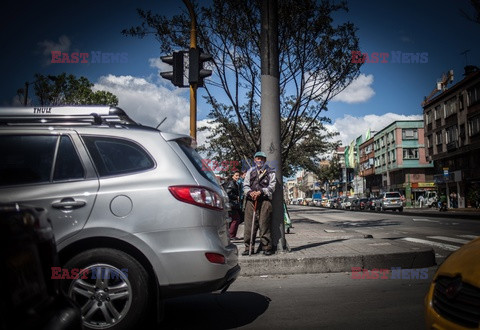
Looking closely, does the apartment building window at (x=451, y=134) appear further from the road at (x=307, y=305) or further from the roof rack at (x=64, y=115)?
the roof rack at (x=64, y=115)

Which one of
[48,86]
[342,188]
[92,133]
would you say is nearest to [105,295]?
[92,133]

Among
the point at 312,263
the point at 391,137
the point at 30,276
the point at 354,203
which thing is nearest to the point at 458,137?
the point at 354,203

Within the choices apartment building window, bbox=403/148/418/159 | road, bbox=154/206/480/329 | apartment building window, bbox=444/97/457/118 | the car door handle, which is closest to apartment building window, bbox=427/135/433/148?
apartment building window, bbox=444/97/457/118

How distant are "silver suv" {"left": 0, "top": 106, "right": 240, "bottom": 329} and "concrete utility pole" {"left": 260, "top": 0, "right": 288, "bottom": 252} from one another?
362 centimetres

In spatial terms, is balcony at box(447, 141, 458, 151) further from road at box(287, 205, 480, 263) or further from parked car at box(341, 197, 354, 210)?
road at box(287, 205, 480, 263)

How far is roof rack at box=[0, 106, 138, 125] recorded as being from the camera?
11.2ft

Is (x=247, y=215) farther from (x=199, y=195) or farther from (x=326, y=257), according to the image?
(x=199, y=195)

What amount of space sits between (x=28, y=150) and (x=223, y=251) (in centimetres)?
180

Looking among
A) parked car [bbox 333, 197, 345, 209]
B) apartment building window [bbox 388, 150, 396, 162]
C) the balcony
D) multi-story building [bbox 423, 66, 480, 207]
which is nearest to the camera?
multi-story building [bbox 423, 66, 480, 207]

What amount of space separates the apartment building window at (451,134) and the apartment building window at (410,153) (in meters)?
14.4

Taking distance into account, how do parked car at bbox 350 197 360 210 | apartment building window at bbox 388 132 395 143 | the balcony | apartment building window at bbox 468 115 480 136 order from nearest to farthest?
apartment building window at bbox 468 115 480 136 < the balcony < parked car at bbox 350 197 360 210 < apartment building window at bbox 388 132 395 143

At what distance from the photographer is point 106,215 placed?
3.03 m

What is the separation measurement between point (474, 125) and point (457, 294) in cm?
4186

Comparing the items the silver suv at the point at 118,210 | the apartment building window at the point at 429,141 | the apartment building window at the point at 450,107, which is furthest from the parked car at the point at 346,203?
the silver suv at the point at 118,210
